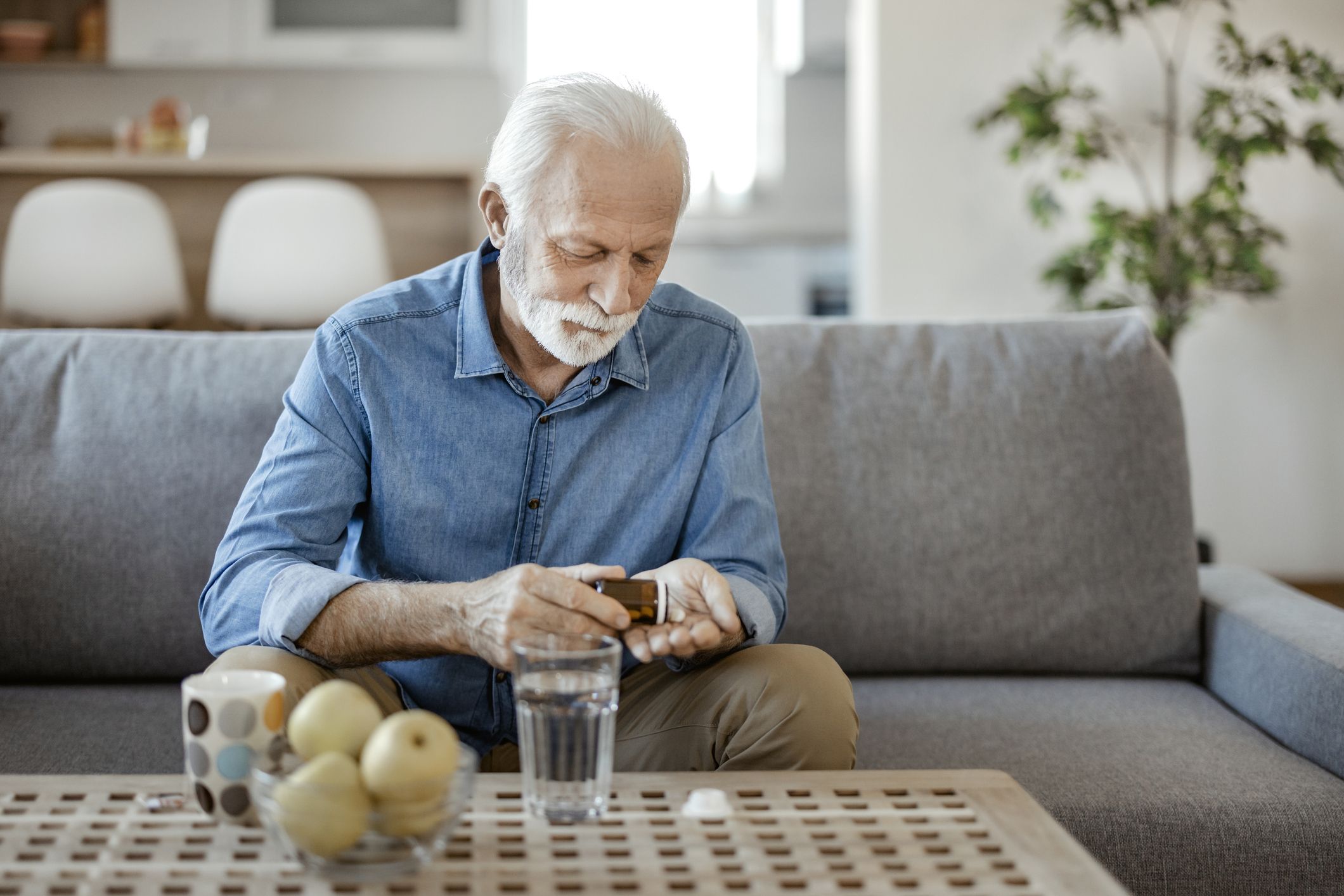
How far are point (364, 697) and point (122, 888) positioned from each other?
18cm

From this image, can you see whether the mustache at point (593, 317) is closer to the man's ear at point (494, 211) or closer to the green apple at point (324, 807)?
the man's ear at point (494, 211)

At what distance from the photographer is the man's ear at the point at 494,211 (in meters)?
1.37

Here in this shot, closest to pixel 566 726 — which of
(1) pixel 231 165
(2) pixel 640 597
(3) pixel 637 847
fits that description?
(3) pixel 637 847

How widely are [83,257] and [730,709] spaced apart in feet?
8.75

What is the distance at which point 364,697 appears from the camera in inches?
33.2

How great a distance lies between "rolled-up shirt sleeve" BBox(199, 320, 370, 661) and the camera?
117 centimetres

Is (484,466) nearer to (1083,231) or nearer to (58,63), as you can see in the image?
(1083,231)

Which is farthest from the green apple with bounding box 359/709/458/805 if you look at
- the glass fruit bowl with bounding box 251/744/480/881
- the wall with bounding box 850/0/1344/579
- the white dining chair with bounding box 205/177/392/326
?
the wall with bounding box 850/0/1344/579

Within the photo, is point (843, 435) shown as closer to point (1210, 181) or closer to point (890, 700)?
point (890, 700)

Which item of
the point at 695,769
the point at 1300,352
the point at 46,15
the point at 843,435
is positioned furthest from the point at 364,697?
the point at 46,15

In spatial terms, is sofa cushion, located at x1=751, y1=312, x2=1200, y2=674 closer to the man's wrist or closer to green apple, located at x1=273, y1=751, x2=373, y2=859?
the man's wrist

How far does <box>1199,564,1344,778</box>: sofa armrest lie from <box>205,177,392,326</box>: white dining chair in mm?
2316

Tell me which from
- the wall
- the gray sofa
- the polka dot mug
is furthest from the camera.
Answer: the wall

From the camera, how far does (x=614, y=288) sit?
1268 millimetres
